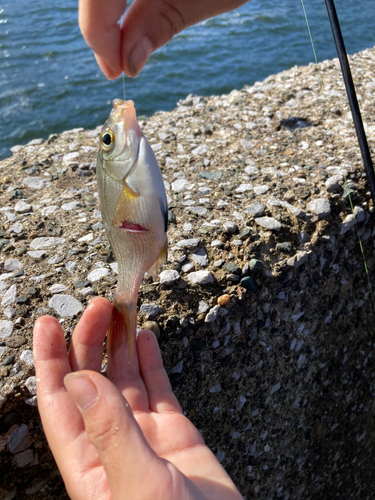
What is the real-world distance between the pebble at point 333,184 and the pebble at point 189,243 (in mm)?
1082

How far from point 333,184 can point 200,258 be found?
3.88ft

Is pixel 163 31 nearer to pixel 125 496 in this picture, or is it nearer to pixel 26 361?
pixel 26 361

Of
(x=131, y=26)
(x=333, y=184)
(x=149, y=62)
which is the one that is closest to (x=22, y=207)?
(x=131, y=26)

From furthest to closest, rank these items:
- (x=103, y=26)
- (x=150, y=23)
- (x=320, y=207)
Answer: (x=320, y=207) → (x=150, y=23) → (x=103, y=26)

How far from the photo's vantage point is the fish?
1.77 m

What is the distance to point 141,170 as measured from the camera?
1.76 meters

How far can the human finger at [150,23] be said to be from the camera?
7.61ft

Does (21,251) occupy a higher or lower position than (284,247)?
higher

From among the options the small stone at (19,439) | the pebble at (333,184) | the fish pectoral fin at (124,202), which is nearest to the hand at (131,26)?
the fish pectoral fin at (124,202)

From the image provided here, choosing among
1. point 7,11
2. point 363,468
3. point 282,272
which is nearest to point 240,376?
point 282,272

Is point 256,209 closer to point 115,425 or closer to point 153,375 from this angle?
point 153,375

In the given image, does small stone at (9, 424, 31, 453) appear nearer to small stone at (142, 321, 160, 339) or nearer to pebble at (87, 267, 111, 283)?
small stone at (142, 321, 160, 339)

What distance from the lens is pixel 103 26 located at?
2182 mm

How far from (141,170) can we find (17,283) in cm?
110
